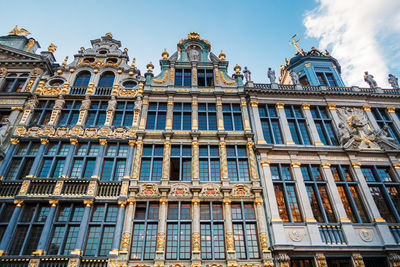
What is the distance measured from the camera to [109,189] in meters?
14.4

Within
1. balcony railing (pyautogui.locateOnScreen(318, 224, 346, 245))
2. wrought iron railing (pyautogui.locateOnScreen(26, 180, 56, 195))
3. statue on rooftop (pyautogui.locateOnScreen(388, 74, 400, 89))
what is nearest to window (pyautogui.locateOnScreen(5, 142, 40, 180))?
wrought iron railing (pyautogui.locateOnScreen(26, 180, 56, 195))

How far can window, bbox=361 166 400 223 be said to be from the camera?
14.7m

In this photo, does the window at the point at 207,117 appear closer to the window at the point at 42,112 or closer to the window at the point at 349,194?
the window at the point at 349,194

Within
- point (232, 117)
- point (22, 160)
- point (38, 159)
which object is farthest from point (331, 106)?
point (22, 160)

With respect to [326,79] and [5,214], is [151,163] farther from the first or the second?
[326,79]

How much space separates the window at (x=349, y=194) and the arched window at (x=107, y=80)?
1720 cm

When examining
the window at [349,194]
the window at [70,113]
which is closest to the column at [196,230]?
the window at [349,194]

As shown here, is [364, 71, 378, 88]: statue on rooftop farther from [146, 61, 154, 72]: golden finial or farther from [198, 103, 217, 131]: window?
[146, 61, 154, 72]: golden finial

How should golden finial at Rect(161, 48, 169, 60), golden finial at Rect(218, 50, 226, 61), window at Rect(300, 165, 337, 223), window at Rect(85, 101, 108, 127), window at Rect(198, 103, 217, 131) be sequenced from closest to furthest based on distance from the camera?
1. window at Rect(300, 165, 337, 223)
2. window at Rect(85, 101, 108, 127)
3. window at Rect(198, 103, 217, 131)
4. golden finial at Rect(161, 48, 169, 60)
5. golden finial at Rect(218, 50, 226, 61)

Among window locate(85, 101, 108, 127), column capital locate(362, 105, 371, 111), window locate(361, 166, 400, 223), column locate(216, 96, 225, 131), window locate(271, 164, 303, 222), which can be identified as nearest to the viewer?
window locate(271, 164, 303, 222)

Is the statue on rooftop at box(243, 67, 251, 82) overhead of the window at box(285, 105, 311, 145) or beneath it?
overhead

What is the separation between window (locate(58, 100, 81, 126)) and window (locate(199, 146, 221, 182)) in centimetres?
911

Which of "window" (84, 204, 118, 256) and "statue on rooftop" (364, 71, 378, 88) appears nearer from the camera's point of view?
"window" (84, 204, 118, 256)

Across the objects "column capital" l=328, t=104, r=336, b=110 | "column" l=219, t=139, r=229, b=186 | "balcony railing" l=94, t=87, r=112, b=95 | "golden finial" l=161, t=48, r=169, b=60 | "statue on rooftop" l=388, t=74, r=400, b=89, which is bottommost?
"column" l=219, t=139, r=229, b=186
